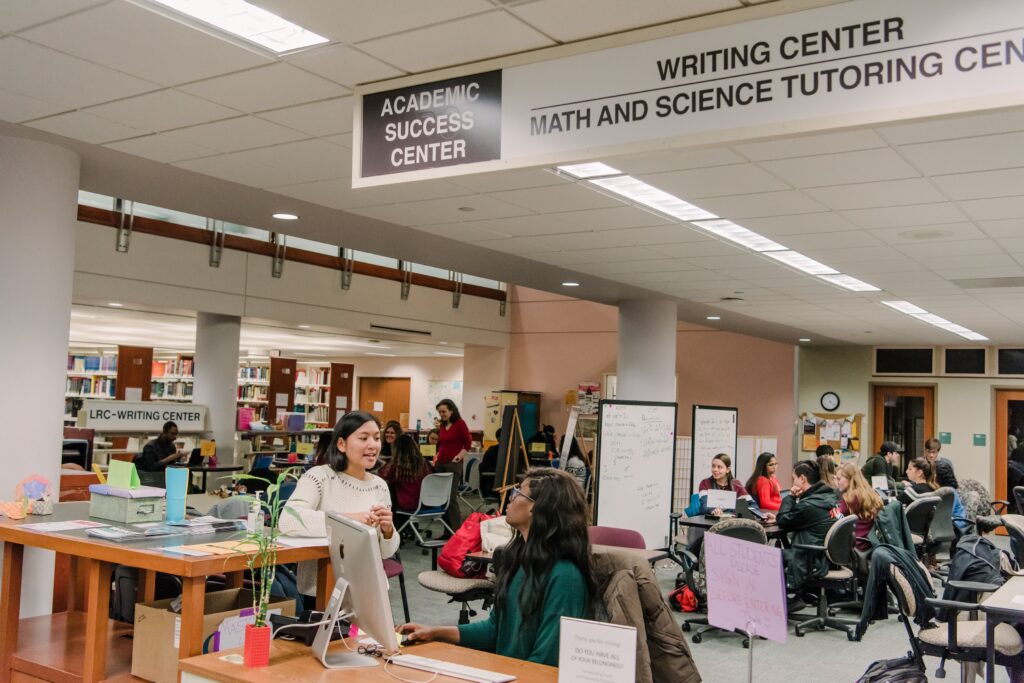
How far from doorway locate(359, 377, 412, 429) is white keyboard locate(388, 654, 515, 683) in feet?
56.8

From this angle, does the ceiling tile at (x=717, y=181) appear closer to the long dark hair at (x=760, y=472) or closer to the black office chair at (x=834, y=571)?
the black office chair at (x=834, y=571)

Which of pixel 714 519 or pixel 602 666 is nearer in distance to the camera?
→ pixel 602 666

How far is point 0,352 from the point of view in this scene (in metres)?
4.41

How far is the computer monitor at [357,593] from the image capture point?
2.57 m

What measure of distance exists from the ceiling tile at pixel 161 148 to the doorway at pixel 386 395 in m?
15.3

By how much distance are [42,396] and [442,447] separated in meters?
6.23

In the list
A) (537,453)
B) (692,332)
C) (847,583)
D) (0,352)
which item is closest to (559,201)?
Result: (0,352)

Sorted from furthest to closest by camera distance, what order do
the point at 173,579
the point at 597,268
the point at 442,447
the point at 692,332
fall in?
the point at 692,332 < the point at 442,447 < the point at 597,268 < the point at 173,579

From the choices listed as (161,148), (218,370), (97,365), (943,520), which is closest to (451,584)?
(161,148)

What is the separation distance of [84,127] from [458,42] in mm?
2214

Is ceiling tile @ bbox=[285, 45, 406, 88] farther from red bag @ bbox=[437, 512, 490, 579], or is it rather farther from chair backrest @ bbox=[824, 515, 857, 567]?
chair backrest @ bbox=[824, 515, 857, 567]

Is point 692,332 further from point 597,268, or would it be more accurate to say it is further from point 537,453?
point 597,268

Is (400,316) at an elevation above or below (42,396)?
above

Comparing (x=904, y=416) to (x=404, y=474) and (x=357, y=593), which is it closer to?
(x=404, y=474)
